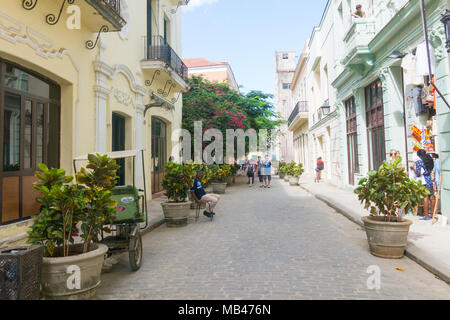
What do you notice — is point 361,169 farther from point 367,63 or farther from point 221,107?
point 221,107

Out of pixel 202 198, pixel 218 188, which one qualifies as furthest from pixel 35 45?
pixel 218 188

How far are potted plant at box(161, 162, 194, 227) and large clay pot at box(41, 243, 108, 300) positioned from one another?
14.1ft

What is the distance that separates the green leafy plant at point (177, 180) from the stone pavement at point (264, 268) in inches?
38.4

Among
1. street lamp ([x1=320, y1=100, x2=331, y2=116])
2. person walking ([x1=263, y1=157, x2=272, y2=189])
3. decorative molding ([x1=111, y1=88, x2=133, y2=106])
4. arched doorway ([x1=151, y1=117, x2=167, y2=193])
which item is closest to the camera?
decorative molding ([x1=111, y1=88, x2=133, y2=106])

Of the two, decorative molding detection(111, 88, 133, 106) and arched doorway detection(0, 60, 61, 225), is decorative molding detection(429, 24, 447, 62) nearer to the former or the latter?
decorative molding detection(111, 88, 133, 106)

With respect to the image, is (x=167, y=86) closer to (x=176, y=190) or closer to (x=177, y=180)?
(x=177, y=180)

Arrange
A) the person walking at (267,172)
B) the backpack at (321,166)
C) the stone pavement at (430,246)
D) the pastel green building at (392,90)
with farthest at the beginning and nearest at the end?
the backpack at (321,166) → the person walking at (267,172) → the pastel green building at (392,90) → the stone pavement at (430,246)

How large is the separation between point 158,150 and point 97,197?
32.3 ft

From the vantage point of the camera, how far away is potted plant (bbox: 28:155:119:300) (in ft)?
10.6

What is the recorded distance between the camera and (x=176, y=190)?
7777mm

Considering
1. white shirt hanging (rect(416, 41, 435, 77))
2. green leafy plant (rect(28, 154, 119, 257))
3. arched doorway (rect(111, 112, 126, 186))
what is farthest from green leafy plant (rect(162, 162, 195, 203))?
white shirt hanging (rect(416, 41, 435, 77))

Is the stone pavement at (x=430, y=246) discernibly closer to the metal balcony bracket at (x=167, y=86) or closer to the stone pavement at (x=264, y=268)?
the stone pavement at (x=264, y=268)

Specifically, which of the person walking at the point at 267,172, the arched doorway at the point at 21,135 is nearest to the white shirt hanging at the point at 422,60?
the arched doorway at the point at 21,135

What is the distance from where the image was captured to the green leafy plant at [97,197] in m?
3.66
